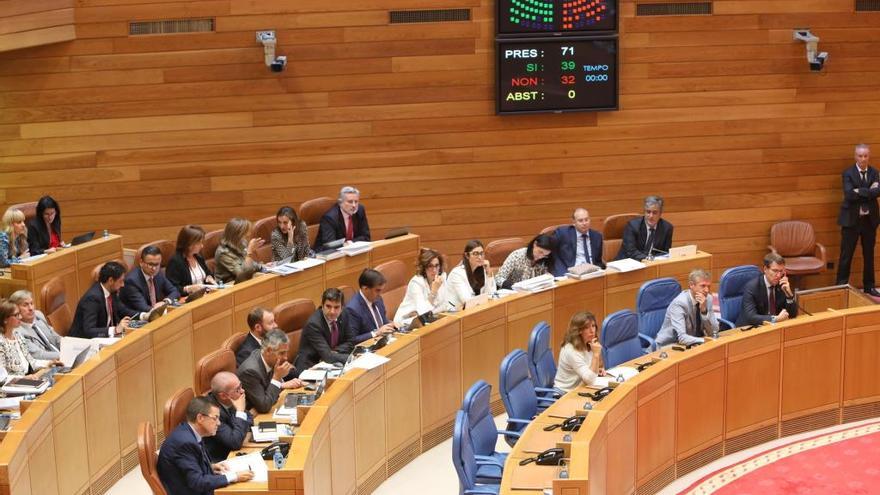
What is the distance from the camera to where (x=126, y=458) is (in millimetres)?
8648

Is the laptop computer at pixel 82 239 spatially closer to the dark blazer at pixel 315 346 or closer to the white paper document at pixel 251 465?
the dark blazer at pixel 315 346

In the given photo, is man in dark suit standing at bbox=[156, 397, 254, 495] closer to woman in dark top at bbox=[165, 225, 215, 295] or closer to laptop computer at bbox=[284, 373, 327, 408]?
laptop computer at bbox=[284, 373, 327, 408]

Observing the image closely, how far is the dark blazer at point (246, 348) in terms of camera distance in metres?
8.10

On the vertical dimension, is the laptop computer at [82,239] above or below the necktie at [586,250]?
above

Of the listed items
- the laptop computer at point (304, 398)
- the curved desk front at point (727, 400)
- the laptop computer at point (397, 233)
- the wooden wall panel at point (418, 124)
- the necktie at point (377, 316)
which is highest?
the wooden wall panel at point (418, 124)

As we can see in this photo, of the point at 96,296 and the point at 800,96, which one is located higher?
the point at 800,96

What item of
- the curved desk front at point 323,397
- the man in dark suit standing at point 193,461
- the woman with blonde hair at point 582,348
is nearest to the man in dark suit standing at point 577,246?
the curved desk front at point 323,397

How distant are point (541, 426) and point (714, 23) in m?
6.64

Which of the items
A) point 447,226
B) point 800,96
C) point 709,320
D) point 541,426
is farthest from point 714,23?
point 541,426

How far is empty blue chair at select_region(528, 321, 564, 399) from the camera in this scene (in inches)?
334

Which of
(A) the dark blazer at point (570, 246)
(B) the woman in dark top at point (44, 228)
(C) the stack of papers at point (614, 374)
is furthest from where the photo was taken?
(A) the dark blazer at point (570, 246)

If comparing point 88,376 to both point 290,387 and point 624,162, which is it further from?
point 624,162

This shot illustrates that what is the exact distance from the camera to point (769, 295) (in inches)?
384

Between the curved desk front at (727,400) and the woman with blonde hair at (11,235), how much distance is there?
5.27 meters
